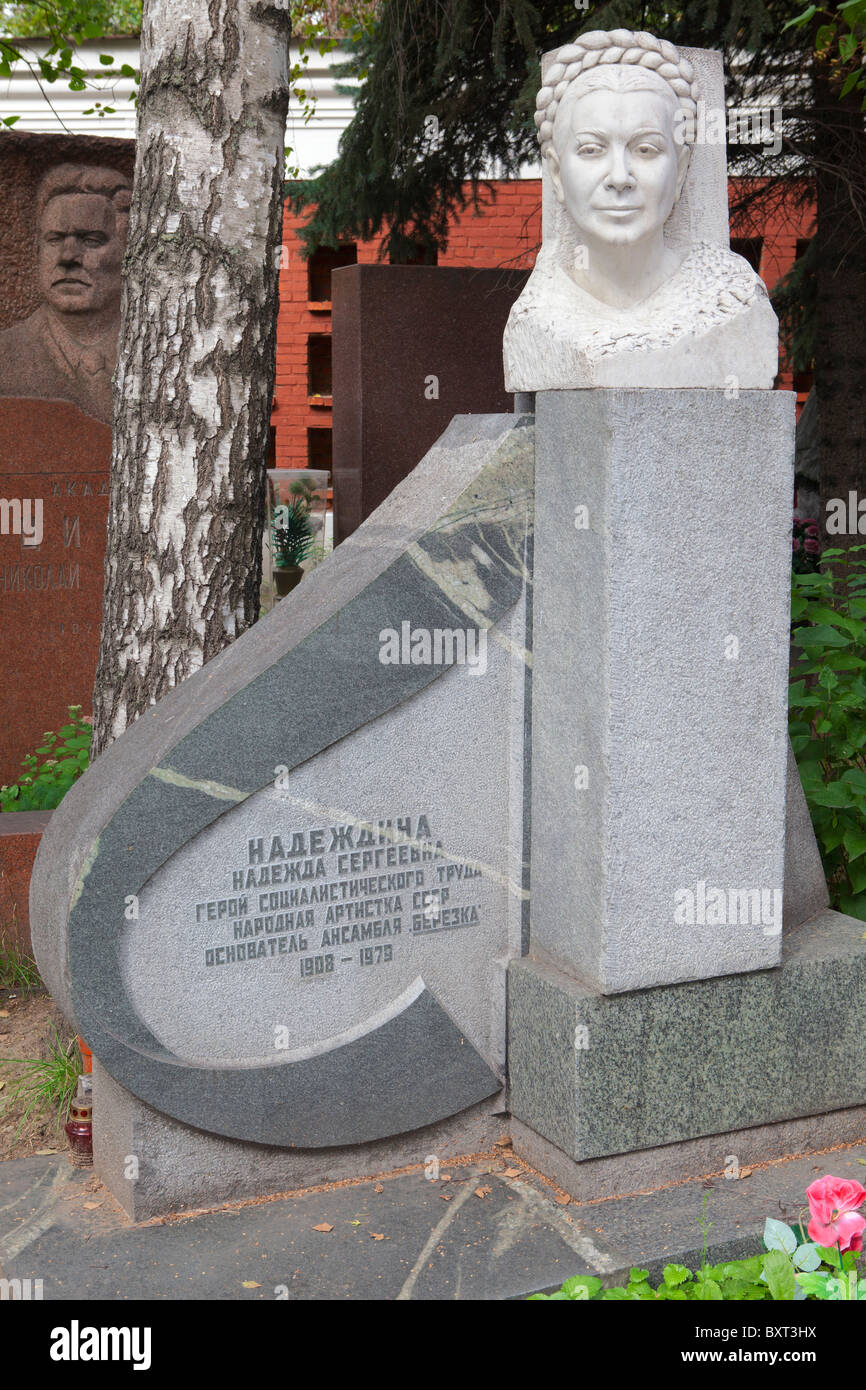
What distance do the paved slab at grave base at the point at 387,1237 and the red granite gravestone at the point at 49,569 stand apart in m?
3.08

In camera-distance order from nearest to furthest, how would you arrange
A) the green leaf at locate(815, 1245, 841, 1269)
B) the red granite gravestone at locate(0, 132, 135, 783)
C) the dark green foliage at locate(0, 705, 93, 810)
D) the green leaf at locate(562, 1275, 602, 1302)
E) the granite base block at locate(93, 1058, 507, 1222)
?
the green leaf at locate(815, 1245, 841, 1269)
the green leaf at locate(562, 1275, 602, 1302)
the granite base block at locate(93, 1058, 507, 1222)
the dark green foliage at locate(0, 705, 93, 810)
the red granite gravestone at locate(0, 132, 135, 783)

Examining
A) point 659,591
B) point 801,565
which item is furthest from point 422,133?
point 659,591

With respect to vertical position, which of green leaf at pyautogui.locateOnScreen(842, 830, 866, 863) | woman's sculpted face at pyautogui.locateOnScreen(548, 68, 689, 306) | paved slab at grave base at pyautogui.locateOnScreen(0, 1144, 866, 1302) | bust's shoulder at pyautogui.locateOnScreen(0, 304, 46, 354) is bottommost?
paved slab at grave base at pyautogui.locateOnScreen(0, 1144, 866, 1302)

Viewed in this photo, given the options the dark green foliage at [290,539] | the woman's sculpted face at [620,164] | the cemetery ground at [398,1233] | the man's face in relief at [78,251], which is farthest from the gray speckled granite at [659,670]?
the dark green foliage at [290,539]

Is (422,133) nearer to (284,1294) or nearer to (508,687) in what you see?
(508,687)

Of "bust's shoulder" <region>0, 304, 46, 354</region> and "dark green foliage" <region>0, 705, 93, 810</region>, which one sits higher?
"bust's shoulder" <region>0, 304, 46, 354</region>

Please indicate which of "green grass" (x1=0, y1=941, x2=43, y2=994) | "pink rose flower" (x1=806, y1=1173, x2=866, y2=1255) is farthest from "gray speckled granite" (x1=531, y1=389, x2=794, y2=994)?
"green grass" (x1=0, y1=941, x2=43, y2=994)

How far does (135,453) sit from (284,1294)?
2.17 m

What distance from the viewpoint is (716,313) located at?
116 inches

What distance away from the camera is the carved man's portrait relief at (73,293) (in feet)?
19.6

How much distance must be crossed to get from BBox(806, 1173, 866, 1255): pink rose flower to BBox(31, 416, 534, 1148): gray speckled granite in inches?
39.8

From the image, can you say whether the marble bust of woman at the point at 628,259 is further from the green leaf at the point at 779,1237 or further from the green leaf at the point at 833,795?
the green leaf at the point at 779,1237

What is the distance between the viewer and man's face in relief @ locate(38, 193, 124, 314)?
599cm

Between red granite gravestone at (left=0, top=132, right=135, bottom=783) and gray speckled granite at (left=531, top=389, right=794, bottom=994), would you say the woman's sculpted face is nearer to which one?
gray speckled granite at (left=531, top=389, right=794, bottom=994)
